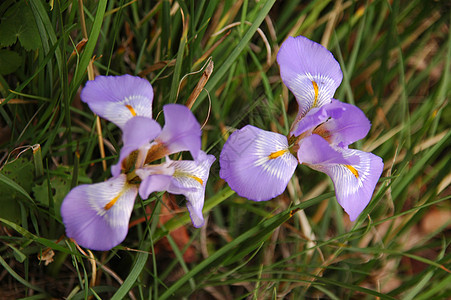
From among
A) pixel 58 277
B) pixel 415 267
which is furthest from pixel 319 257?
pixel 58 277

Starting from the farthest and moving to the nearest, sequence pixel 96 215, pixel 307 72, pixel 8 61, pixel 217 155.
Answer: pixel 217 155
pixel 8 61
pixel 307 72
pixel 96 215

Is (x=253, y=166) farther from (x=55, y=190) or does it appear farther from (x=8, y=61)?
(x=8, y=61)

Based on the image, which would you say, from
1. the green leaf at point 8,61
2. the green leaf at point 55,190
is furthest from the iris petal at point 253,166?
the green leaf at point 8,61

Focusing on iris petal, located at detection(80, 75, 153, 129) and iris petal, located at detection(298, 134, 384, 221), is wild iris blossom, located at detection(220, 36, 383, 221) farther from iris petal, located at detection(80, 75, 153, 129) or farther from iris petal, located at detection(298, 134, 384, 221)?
iris petal, located at detection(80, 75, 153, 129)

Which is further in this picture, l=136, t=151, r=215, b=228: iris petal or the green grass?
the green grass

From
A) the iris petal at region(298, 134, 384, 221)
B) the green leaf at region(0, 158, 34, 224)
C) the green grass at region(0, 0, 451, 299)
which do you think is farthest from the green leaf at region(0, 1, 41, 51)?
the iris petal at region(298, 134, 384, 221)

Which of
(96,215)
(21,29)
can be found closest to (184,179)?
(96,215)
